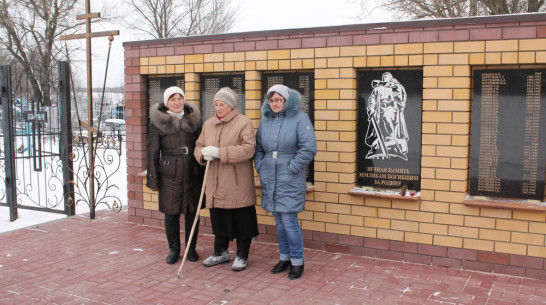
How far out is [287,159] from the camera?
4.78 metres

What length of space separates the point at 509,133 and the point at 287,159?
2051 mm

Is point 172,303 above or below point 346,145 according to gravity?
below

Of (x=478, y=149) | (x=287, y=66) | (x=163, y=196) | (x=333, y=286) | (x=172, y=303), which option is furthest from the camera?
(x=287, y=66)

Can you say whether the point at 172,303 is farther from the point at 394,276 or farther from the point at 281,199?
the point at 394,276

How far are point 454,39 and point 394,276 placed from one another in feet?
7.47

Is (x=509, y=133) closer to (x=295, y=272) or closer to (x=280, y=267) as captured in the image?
(x=295, y=272)

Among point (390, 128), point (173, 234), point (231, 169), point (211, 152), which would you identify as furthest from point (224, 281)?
point (390, 128)

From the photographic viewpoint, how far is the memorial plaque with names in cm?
628

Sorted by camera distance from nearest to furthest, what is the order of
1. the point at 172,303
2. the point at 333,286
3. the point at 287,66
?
the point at 172,303 → the point at 333,286 → the point at 287,66

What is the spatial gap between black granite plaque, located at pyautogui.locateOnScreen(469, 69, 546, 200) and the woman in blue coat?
5.31ft

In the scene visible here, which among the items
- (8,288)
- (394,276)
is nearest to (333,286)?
(394,276)

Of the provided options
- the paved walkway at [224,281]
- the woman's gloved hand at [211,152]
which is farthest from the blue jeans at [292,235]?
the woman's gloved hand at [211,152]

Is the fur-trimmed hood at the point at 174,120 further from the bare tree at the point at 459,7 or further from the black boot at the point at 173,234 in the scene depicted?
the bare tree at the point at 459,7

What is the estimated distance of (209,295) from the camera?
4.46 meters
